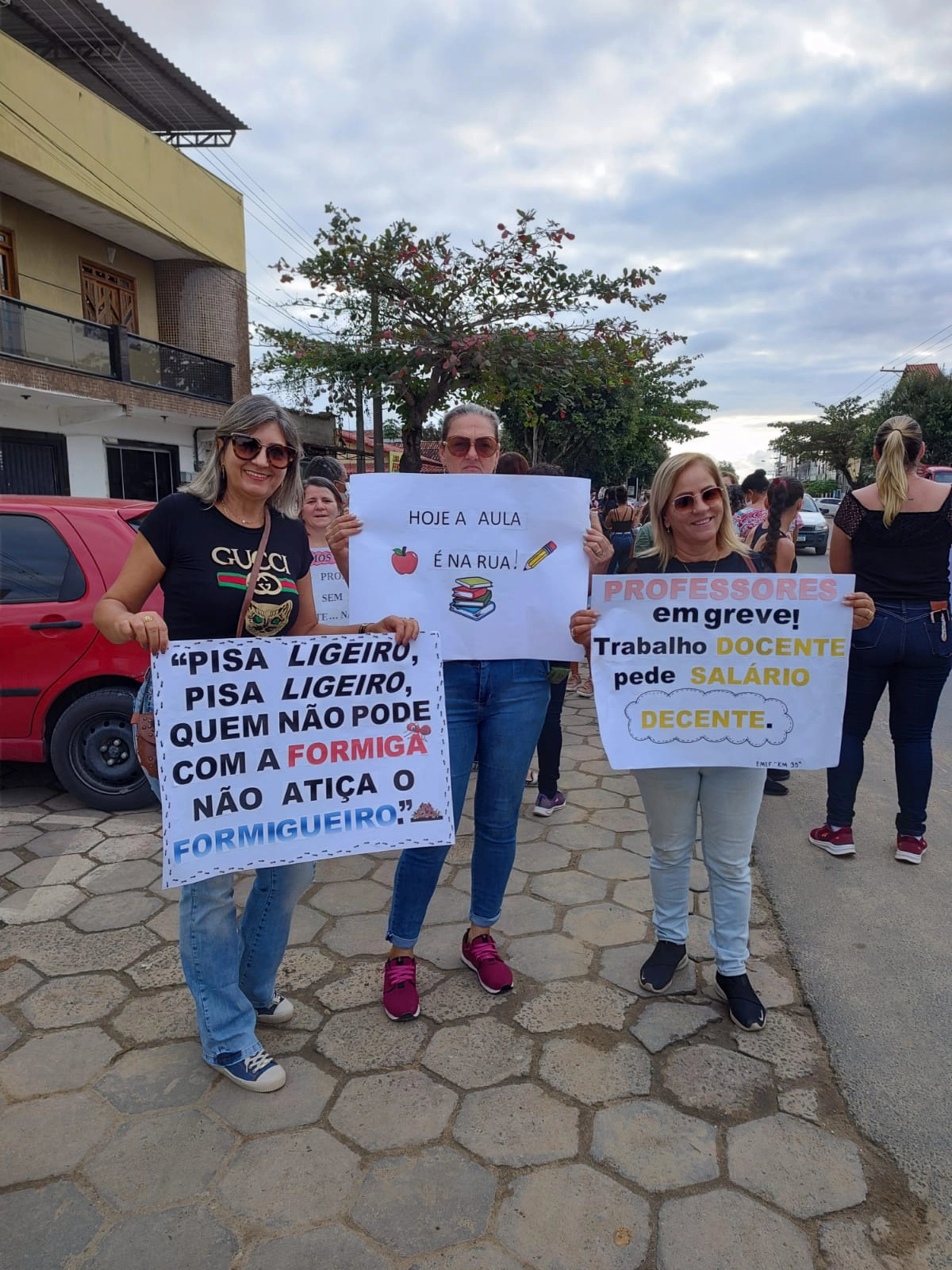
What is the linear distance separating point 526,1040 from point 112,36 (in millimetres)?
21356

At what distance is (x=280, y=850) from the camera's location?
7.59 feet

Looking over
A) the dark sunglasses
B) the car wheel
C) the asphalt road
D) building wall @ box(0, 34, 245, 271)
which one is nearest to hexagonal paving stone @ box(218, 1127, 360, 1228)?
the asphalt road

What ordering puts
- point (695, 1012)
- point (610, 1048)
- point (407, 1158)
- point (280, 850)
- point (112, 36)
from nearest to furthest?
point (407, 1158) → point (280, 850) → point (610, 1048) → point (695, 1012) → point (112, 36)

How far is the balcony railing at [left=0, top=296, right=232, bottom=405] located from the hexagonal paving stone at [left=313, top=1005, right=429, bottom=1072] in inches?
567

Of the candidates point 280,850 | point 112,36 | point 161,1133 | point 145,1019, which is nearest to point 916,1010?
point 280,850

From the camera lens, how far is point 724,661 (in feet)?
8.73

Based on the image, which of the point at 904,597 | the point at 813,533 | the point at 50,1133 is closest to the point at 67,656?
the point at 50,1133

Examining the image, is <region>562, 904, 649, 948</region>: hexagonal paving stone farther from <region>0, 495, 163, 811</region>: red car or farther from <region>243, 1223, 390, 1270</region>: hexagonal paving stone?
<region>0, 495, 163, 811</region>: red car

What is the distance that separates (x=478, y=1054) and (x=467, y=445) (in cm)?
192

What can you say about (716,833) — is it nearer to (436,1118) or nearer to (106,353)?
(436,1118)

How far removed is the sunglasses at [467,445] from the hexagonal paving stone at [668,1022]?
6.32 feet

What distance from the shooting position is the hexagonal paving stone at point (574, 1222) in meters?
1.79

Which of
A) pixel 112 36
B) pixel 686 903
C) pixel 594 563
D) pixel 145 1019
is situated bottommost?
pixel 145 1019

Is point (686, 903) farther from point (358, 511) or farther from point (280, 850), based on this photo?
point (358, 511)
